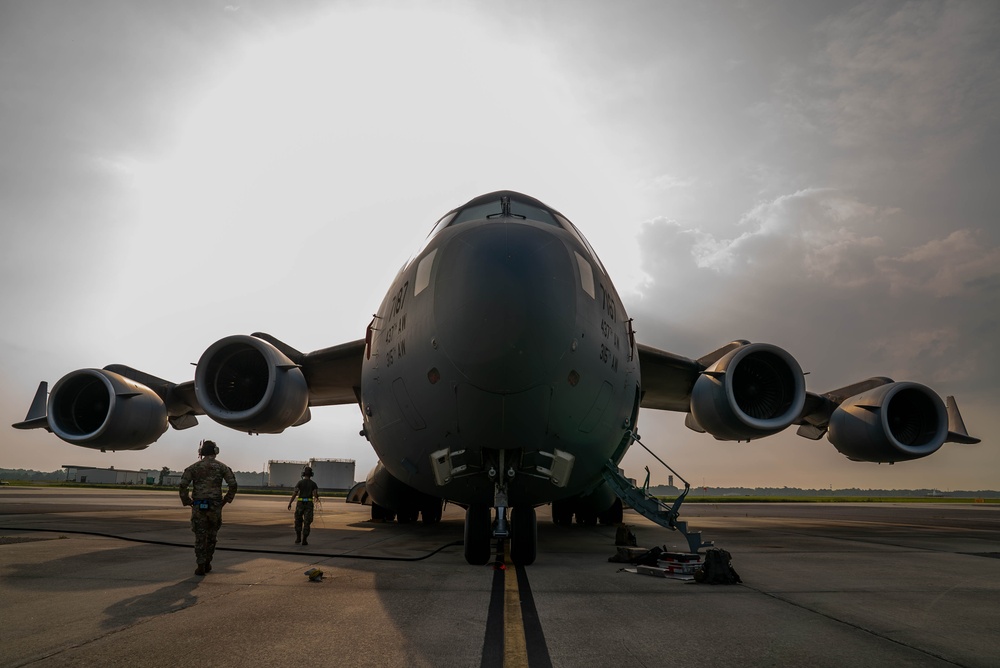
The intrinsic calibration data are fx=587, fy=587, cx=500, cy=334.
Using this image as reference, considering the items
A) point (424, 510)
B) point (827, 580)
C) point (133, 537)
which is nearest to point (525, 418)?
point (827, 580)

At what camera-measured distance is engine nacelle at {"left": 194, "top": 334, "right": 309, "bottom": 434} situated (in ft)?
33.8

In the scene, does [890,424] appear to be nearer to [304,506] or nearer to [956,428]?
[956,428]

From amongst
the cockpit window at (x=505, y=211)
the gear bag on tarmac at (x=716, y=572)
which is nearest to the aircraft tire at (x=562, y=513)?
the gear bag on tarmac at (x=716, y=572)

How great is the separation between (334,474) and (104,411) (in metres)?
50.2

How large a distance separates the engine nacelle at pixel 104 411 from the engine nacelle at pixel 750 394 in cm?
1116

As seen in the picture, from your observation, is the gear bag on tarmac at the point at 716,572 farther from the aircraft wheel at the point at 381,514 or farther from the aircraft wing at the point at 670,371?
the aircraft wheel at the point at 381,514

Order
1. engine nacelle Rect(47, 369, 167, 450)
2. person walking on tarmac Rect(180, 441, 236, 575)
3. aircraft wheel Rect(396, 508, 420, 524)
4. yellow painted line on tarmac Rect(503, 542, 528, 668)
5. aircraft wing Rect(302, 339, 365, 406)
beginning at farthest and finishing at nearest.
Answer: aircraft wheel Rect(396, 508, 420, 524), aircraft wing Rect(302, 339, 365, 406), engine nacelle Rect(47, 369, 167, 450), person walking on tarmac Rect(180, 441, 236, 575), yellow painted line on tarmac Rect(503, 542, 528, 668)

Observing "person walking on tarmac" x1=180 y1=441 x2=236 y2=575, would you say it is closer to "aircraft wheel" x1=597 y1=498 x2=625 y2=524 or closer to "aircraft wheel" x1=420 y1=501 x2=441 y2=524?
"aircraft wheel" x1=420 y1=501 x2=441 y2=524

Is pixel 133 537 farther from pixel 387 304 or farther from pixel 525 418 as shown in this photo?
pixel 525 418

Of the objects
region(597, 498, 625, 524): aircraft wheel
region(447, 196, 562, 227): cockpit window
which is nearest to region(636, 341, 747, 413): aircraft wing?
region(597, 498, 625, 524): aircraft wheel

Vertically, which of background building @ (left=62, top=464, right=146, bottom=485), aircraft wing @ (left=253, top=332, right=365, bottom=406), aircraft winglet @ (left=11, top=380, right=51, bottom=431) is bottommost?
background building @ (left=62, top=464, right=146, bottom=485)

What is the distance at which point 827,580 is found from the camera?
614 centimetres

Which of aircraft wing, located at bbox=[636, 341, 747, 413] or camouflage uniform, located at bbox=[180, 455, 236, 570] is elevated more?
aircraft wing, located at bbox=[636, 341, 747, 413]

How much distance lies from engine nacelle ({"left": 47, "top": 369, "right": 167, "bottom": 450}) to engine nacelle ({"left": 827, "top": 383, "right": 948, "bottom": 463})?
14.4 meters
